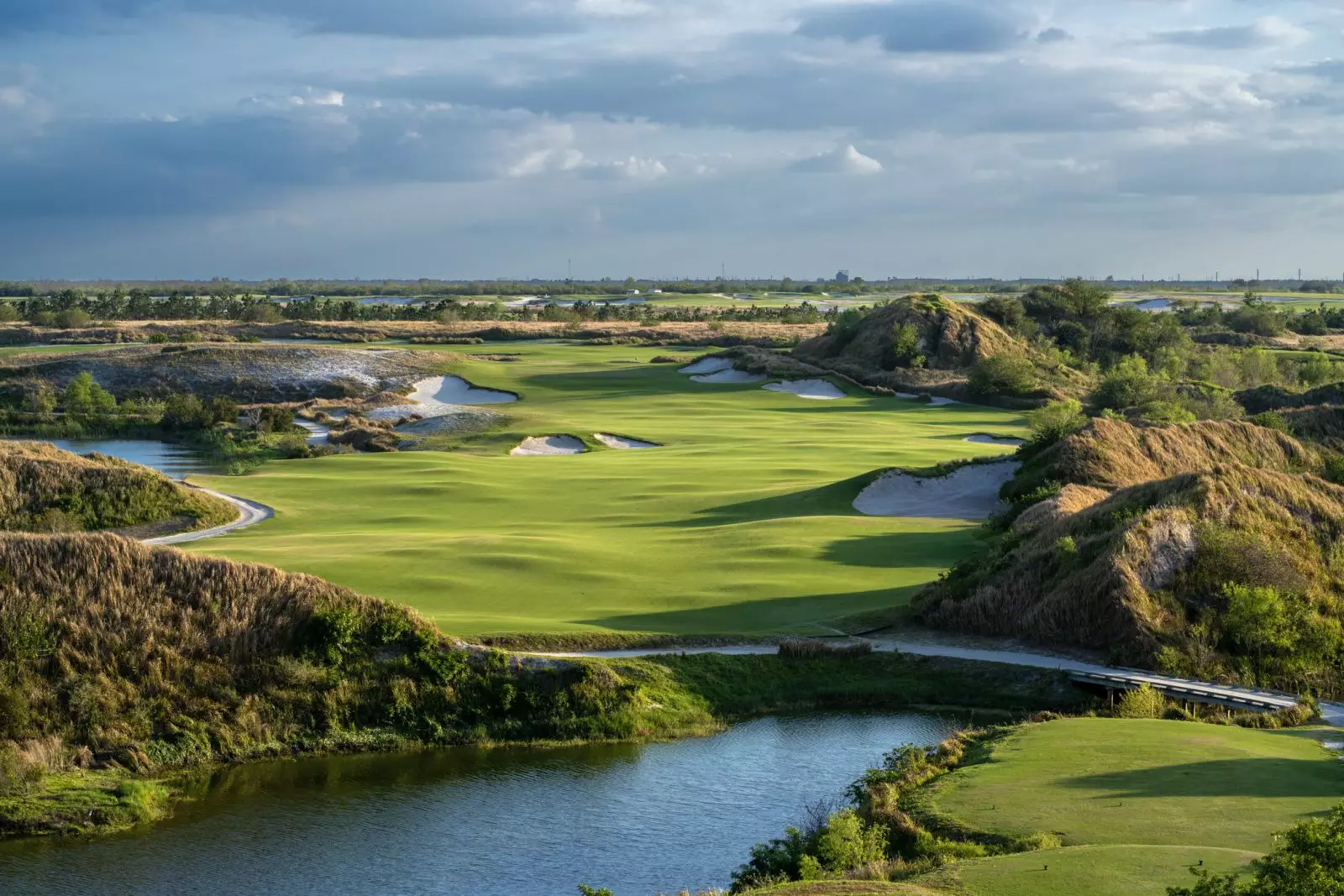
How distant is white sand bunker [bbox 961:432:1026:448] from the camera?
66375mm

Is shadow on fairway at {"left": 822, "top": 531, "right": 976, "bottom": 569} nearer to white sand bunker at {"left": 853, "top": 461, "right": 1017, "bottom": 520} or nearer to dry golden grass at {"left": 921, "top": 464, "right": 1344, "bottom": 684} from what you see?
dry golden grass at {"left": 921, "top": 464, "right": 1344, "bottom": 684}

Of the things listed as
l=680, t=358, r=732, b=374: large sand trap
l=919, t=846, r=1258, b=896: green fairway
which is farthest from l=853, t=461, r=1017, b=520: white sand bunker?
l=680, t=358, r=732, b=374: large sand trap

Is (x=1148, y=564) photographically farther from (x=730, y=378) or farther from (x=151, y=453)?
(x=730, y=378)

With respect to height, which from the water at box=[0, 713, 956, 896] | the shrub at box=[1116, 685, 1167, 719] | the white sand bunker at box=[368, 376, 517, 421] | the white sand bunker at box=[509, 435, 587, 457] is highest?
the white sand bunker at box=[368, 376, 517, 421]

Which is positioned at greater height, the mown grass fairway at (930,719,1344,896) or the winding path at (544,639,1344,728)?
the mown grass fairway at (930,719,1344,896)

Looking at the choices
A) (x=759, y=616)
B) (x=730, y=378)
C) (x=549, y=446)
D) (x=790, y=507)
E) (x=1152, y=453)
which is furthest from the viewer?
(x=730, y=378)

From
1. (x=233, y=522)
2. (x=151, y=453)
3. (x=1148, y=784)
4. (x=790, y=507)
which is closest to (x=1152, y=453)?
(x=790, y=507)

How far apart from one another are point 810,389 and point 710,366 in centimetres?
965

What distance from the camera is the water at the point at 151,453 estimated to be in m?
58.8

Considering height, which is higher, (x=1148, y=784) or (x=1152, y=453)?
(x=1152, y=453)

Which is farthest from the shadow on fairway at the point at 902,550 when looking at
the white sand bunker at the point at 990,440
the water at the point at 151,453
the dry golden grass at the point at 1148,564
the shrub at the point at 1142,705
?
the water at the point at 151,453

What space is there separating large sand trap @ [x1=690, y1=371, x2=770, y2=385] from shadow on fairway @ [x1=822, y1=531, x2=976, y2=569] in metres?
54.4

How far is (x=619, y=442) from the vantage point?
66.6 m

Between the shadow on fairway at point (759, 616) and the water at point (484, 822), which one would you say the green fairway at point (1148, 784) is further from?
the shadow on fairway at point (759, 616)
